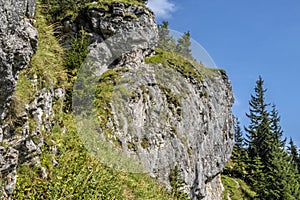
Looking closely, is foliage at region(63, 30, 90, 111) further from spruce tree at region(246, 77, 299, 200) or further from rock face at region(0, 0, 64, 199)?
spruce tree at region(246, 77, 299, 200)

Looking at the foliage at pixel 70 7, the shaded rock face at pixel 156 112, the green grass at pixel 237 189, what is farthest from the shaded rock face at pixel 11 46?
the green grass at pixel 237 189

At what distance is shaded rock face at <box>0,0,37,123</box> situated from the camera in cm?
344

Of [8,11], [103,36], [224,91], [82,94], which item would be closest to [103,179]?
[8,11]

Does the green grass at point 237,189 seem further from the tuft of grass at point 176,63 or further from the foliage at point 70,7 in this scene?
the foliage at point 70,7

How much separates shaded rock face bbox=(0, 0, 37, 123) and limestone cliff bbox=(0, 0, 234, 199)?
1176 millimetres

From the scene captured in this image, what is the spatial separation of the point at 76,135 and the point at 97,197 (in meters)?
2.48

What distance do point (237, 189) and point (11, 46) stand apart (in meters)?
37.4

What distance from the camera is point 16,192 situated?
4539 millimetres

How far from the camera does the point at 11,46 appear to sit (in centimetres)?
362

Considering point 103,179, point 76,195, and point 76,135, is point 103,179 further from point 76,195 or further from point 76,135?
point 76,135

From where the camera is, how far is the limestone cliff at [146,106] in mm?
9938

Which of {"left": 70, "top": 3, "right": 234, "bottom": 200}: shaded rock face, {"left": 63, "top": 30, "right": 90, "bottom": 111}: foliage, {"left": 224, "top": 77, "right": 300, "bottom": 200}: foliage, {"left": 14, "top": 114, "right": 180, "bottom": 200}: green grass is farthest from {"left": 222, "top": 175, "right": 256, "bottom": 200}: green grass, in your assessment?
{"left": 14, "top": 114, "right": 180, "bottom": 200}: green grass

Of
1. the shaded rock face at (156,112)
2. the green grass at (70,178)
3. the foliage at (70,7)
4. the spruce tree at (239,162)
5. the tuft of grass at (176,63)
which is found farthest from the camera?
the spruce tree at (239,162)

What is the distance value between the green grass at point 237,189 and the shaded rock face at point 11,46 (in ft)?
107
